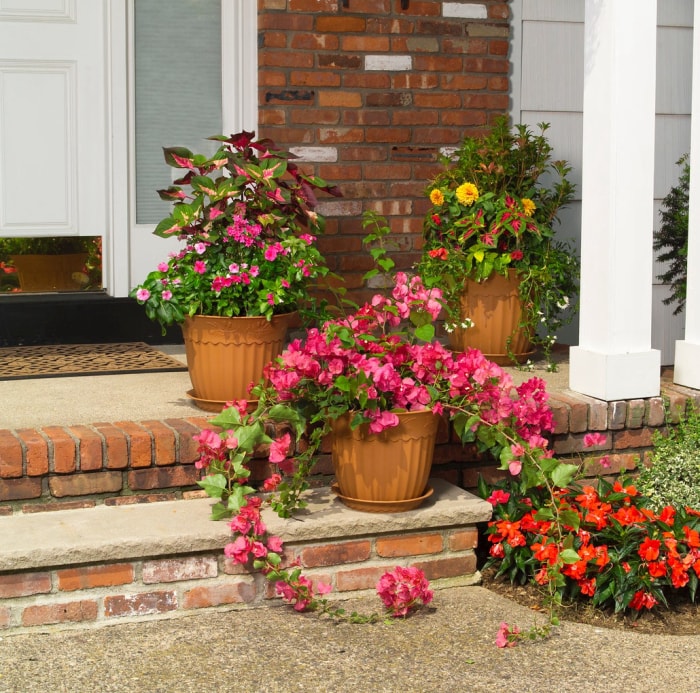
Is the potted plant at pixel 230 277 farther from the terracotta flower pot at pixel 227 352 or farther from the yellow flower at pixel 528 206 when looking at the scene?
the yellow flower at pixel 528 206

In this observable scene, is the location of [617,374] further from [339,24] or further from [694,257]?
[339,24]

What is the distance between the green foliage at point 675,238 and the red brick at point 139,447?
107 inches

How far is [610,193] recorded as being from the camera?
3625 millimetres

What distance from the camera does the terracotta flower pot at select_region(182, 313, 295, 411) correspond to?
3492 mm

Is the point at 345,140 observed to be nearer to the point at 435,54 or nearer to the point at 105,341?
the point at 435,54

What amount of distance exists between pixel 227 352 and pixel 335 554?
767 mm

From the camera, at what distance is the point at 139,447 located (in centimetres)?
316

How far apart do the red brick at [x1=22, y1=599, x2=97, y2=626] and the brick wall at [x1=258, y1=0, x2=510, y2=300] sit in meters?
2.12

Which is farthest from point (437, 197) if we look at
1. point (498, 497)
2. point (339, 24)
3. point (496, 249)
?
point (498, 497)

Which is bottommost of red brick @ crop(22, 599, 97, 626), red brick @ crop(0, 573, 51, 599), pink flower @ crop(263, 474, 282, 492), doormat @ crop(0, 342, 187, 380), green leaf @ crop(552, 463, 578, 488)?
red brick @ crop(22, 599, 97, 626)

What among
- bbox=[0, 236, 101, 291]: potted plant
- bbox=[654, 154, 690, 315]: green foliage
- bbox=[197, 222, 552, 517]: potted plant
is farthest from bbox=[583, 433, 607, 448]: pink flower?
bbox=[0, 236, 101, 291]: potted plant

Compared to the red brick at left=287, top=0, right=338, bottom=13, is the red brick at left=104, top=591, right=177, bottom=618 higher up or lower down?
lower down

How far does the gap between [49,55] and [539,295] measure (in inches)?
86.4

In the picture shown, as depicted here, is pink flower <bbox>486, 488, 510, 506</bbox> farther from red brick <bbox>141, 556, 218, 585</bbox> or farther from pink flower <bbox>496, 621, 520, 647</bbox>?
red brick <bbox>141, 556, 218, 585</bbox>
